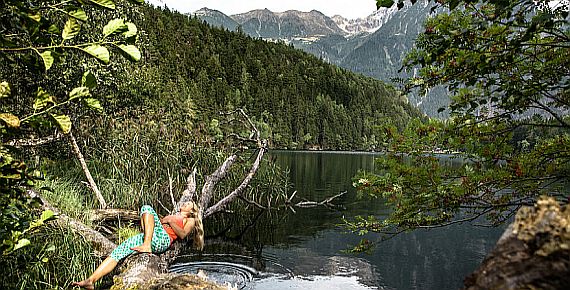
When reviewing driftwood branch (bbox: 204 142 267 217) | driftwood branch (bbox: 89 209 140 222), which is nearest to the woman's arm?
driftwood branch (bbox: 89 209 140 222)

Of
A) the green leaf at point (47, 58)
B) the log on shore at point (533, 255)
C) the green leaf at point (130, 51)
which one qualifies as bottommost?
the log on shore at point (533, 255)

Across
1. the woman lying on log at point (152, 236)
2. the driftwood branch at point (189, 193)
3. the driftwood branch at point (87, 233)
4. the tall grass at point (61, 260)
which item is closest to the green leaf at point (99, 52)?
the woman lying on log at point (152, 236)

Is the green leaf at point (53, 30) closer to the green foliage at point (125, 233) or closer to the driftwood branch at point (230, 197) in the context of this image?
the green foliage at point (125, 233)

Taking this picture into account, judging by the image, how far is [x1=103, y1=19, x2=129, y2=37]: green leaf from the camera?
1356 mm

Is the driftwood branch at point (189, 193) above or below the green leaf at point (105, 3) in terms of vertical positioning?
below

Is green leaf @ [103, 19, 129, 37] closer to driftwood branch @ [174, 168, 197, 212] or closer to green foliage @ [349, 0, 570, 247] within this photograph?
green foliage @ [349, 0, 570, 247]

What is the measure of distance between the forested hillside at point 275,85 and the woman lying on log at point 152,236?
89.1 metres

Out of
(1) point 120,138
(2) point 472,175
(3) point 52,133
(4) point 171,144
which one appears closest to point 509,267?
(2) point 472,175

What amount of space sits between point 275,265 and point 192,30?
410 ft

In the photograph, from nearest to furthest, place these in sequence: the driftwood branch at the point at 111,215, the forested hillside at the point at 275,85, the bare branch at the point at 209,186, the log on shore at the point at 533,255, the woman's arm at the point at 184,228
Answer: the log on shore at the point at 533,255
the woman's arm at the point at 184,228
the driftwood branch at the point at 111,215
the bare branch at the point at 209,186
the forested hillside at the point at 275,85

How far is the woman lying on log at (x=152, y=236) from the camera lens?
586 centimetres

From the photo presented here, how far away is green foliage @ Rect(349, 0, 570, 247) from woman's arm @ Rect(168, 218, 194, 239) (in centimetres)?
273

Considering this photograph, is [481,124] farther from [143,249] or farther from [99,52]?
[99,52]

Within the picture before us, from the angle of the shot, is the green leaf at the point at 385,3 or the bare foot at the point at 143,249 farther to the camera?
the bare foot at the point at 143,249
